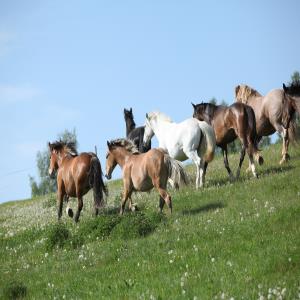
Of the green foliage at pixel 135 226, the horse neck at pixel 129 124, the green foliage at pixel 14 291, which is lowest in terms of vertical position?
the green foliage at pixel 14 291

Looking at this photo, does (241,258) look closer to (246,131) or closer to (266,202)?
(266,202)

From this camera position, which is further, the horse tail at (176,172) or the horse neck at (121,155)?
the horse neck at (121,155)

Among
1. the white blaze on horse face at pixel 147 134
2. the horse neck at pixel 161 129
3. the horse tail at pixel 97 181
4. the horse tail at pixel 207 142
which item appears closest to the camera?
the horse tail at pixel 97 181

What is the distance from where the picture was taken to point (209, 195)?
20.4 m

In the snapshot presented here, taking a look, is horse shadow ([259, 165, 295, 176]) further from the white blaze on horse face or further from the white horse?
the white blaze on horse face

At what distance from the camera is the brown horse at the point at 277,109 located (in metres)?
25.6

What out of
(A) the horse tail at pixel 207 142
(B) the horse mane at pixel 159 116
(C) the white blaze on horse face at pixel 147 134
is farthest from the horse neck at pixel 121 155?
(C) the white blaze on horse face at pixel 147 134

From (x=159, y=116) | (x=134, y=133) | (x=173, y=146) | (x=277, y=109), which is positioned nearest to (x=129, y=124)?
(x=134, y=133)

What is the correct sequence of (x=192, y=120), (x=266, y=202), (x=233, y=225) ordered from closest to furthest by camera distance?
(x=233, y=225), (x=266, y=202), (x=192, y=120)

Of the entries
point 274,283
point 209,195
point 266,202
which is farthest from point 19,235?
point 274,283

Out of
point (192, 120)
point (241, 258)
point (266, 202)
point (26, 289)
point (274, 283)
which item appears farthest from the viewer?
point (192, 120)

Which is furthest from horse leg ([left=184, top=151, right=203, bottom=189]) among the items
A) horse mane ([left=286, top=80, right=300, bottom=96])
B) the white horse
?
horse mane ([left=286, top=80, right=300, bottom=96])

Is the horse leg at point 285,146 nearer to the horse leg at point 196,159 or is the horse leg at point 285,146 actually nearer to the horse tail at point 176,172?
the horse leg at point 196,159

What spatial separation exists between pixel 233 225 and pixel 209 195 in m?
5.16
